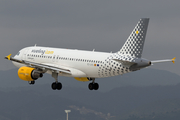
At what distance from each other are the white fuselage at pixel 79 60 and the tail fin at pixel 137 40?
2857mm

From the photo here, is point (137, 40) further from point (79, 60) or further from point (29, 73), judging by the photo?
point (29, 73)

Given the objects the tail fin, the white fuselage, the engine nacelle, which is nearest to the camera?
the tail fin

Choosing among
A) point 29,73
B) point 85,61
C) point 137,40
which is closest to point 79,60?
point 85,61

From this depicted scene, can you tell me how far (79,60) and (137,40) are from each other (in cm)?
1201

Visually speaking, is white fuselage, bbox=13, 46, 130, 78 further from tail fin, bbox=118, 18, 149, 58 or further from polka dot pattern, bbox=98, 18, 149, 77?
tail fin, bbox=118, 18, 149, 58

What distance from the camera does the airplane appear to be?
66000mm

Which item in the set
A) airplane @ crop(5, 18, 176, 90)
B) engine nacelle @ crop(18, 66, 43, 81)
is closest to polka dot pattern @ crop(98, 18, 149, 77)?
airplane @ crop(5, 18, 176, 90)

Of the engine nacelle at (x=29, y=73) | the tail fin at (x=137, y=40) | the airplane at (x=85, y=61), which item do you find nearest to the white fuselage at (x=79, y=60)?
the airplane at (x=85, y=61)

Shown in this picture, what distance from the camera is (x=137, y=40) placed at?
66.3 meters

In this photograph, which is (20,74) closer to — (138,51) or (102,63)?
(102,63)

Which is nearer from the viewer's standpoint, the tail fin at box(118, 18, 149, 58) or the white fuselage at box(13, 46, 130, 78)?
the tail fin at box(118, 18, 149, 58)

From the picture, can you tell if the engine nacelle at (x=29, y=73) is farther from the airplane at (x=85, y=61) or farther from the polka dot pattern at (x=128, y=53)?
the polka dot pattern at (x=128, y=53)

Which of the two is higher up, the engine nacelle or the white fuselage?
the white fuselage

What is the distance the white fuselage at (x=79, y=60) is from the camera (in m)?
67.6
